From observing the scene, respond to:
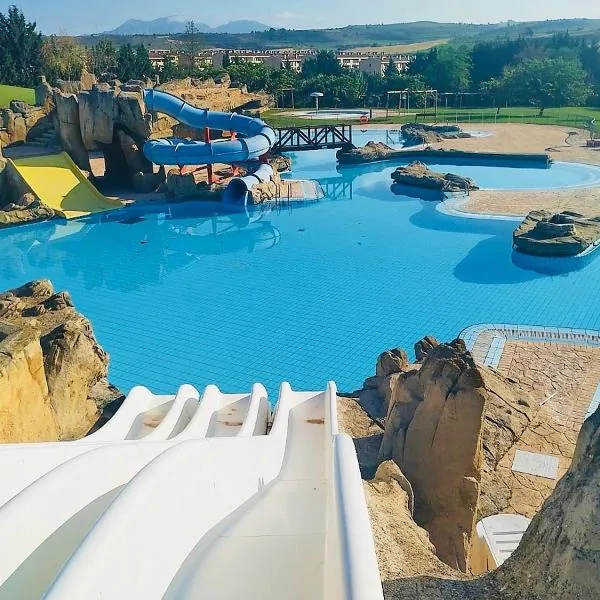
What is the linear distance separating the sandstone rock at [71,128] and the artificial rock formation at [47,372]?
12988mm

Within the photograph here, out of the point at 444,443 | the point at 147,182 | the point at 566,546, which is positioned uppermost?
the point at 566,546

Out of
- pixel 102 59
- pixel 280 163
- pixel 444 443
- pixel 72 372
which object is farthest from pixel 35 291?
pixel 102 59

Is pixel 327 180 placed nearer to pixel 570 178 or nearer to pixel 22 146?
pixel 570 178

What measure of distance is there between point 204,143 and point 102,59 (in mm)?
26328

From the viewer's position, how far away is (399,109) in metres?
34.7

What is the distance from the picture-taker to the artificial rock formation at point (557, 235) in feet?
41.1

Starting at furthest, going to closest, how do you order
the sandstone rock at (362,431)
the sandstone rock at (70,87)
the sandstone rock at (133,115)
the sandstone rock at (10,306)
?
the sandstone rock at (70,87) < the sandstone rock at (133,115) < the sandstone rock at (10,306) < the sandstone rock at (362,431)

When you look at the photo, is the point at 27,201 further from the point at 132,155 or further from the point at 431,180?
the point at 431,180

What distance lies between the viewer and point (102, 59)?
40.2 m

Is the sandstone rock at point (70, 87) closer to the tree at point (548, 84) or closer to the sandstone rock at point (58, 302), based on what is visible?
the sandstone rock at point (58, 302)

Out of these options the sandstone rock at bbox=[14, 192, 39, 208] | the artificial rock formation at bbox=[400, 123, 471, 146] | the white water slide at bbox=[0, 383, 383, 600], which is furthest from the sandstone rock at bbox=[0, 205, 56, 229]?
the artificial rock formation at bbox=[400, 123, 471, 146]

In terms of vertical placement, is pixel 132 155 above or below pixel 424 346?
above

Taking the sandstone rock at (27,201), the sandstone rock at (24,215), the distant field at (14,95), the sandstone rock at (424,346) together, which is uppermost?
the distant field at (14,95)

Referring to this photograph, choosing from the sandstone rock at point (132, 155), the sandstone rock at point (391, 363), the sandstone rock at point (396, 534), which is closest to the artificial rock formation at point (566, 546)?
the sandstone rock at point (396, 534)
